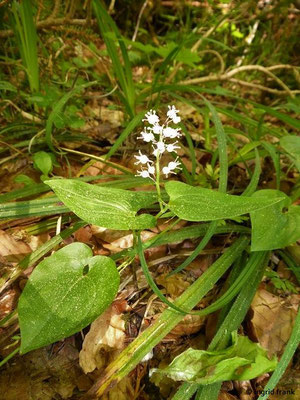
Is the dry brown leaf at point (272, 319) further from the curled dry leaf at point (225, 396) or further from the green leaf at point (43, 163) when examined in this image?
the green leaf at point (43, 163)

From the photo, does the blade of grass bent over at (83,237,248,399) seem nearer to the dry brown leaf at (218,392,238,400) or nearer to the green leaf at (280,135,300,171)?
the dry brown leaf at (218,392,238,400)

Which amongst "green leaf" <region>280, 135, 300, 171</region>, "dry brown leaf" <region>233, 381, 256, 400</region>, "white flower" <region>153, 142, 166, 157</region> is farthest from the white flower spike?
"dry brown leaf" <region>233, 381, 256, 400</region>

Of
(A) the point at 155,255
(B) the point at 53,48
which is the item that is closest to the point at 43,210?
(A) the point at 155,255

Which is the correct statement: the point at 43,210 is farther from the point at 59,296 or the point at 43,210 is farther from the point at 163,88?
the point at 163,88

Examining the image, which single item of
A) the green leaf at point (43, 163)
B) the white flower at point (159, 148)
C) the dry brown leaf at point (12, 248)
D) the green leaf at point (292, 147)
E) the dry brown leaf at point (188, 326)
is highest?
the white flower at point (159, 148)

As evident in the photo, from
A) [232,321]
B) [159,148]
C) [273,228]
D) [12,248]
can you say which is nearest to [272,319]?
[232,321]

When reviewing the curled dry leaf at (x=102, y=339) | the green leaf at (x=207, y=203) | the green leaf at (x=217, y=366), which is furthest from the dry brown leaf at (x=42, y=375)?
the green leaf at (x=207, y=203)

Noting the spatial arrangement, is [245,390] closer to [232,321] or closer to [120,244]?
[232,321]
